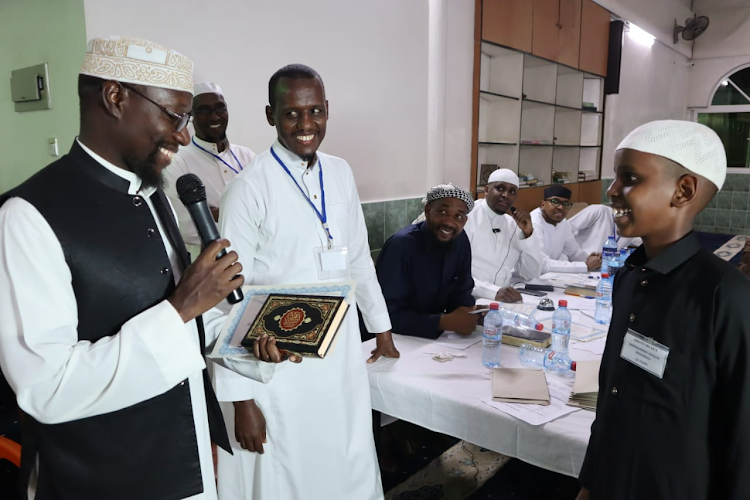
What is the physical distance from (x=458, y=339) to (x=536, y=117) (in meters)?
5.12

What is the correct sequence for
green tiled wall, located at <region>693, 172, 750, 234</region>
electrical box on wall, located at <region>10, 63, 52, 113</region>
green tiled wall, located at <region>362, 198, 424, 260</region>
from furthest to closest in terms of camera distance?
1. green tiled wall, located at <region>693, 172, 750, 234</region>
2. green tiled wall, located at <region>362, 198, 424, 260</region>
3. electrical box on wall, located at <region>10, 63, 52, 113</region>

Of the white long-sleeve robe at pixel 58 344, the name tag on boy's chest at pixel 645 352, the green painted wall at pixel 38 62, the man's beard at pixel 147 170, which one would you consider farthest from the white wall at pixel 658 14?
the white long-sleeve robe at pixel 58 344

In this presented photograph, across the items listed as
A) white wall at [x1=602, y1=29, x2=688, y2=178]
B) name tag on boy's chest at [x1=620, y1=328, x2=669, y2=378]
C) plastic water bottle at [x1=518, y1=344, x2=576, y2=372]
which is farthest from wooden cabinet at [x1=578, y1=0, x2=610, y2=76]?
name tag on boy's chest at [x1=620, y1=328, x2=669, y2=378]

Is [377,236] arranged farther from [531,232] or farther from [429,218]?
[429,218]

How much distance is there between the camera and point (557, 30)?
6.08 meters

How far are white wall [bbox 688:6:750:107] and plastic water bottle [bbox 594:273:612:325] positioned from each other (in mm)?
9783

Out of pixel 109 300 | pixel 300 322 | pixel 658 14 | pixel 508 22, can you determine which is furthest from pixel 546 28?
pixel 109 300

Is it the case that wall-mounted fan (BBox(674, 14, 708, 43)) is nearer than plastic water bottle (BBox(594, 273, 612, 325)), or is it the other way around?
plastic water bottle (BBox(594, 273, 612, 325))

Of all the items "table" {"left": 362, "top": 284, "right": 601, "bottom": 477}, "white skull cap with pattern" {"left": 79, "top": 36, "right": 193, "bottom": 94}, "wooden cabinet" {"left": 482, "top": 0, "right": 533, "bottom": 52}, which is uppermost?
"wooden cabinet" {"left": 482, "top": 0, "right": 533, "bottom": 52}

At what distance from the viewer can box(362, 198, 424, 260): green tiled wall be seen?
3908mm

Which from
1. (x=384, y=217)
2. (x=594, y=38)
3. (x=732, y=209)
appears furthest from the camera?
(x=732, y=209)

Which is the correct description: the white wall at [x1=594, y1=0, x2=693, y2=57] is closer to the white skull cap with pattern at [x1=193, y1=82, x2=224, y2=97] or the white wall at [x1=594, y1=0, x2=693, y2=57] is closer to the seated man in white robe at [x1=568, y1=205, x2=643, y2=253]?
the seated man in white robe at [x1=568, y1=205, x2=643, y2=253]

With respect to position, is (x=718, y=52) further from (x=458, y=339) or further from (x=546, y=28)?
(x=458, y=339)

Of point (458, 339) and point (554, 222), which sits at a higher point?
point (554, 222)
